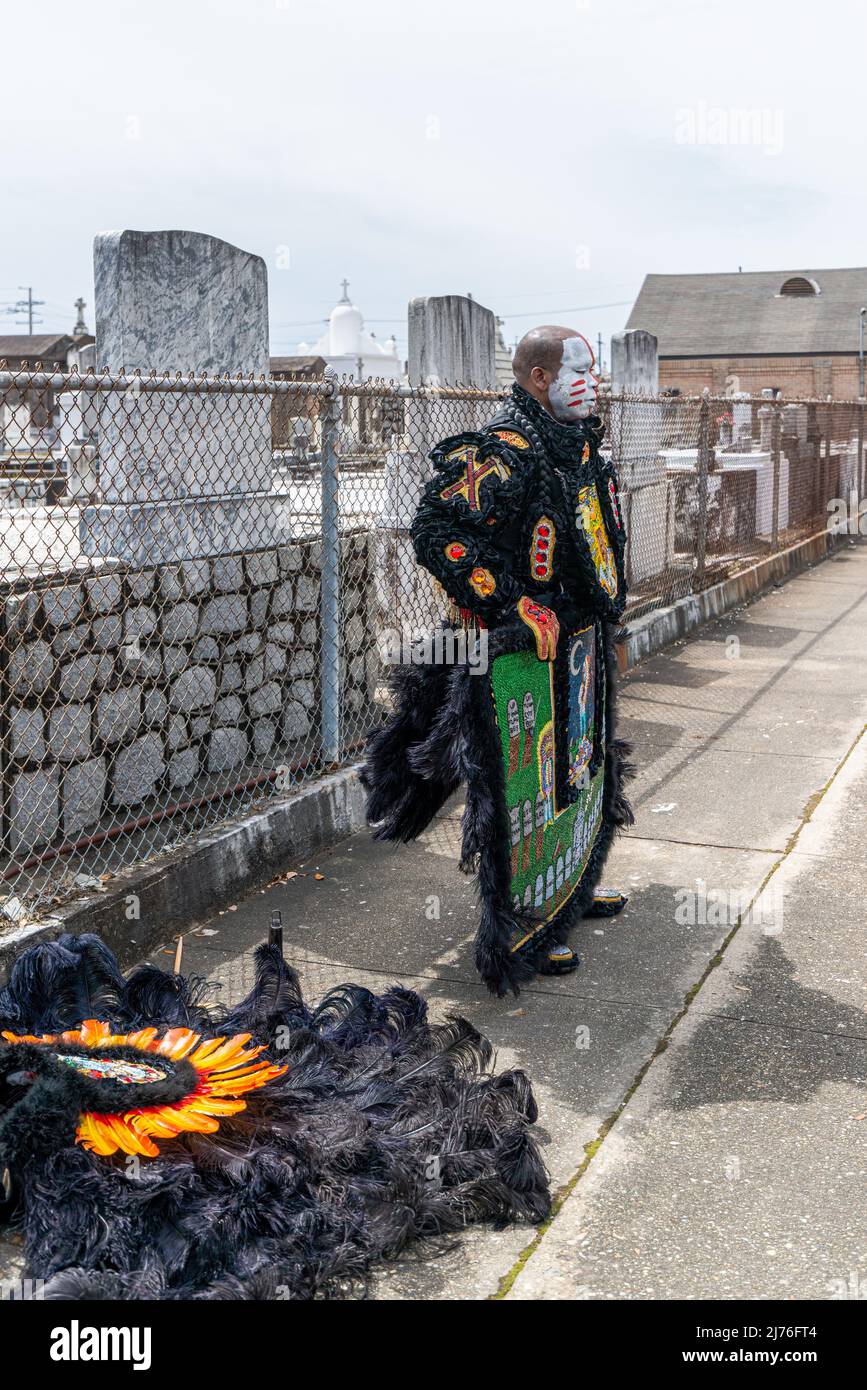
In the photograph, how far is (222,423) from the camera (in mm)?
6012

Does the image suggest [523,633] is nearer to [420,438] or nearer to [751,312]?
[420,438]

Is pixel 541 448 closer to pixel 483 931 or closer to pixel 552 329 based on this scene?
pixel 552 329

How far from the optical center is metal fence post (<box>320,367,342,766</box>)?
19.8 ft

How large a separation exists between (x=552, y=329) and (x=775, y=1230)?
274cm

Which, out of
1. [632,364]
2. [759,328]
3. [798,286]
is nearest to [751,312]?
[759,328]

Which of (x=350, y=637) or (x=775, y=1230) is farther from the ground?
(x=350, y=637)

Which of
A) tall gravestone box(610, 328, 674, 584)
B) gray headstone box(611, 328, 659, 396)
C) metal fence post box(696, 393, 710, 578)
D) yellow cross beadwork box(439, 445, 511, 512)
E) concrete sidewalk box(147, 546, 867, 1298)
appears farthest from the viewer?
gray headstone box(611, 328, 659, 396)

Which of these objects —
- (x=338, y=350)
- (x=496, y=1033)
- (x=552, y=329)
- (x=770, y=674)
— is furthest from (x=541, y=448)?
(x=338, y=350)

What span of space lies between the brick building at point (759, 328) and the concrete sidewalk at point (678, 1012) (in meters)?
55.7

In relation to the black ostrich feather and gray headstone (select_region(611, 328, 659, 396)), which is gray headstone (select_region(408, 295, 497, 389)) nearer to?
gray headstone (select_region(611, 328, 659, 396))

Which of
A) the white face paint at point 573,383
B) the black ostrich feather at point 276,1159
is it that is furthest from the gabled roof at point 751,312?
the black ostrich feather at point 276,1159

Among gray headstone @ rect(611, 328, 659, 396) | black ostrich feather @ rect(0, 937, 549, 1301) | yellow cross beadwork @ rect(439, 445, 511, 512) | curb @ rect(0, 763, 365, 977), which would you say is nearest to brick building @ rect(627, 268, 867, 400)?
gray headstone @ rect(611, 328, 659, 396)

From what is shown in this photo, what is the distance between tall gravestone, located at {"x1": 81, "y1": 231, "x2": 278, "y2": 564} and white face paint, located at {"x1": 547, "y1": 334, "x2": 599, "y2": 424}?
4.99 ft
